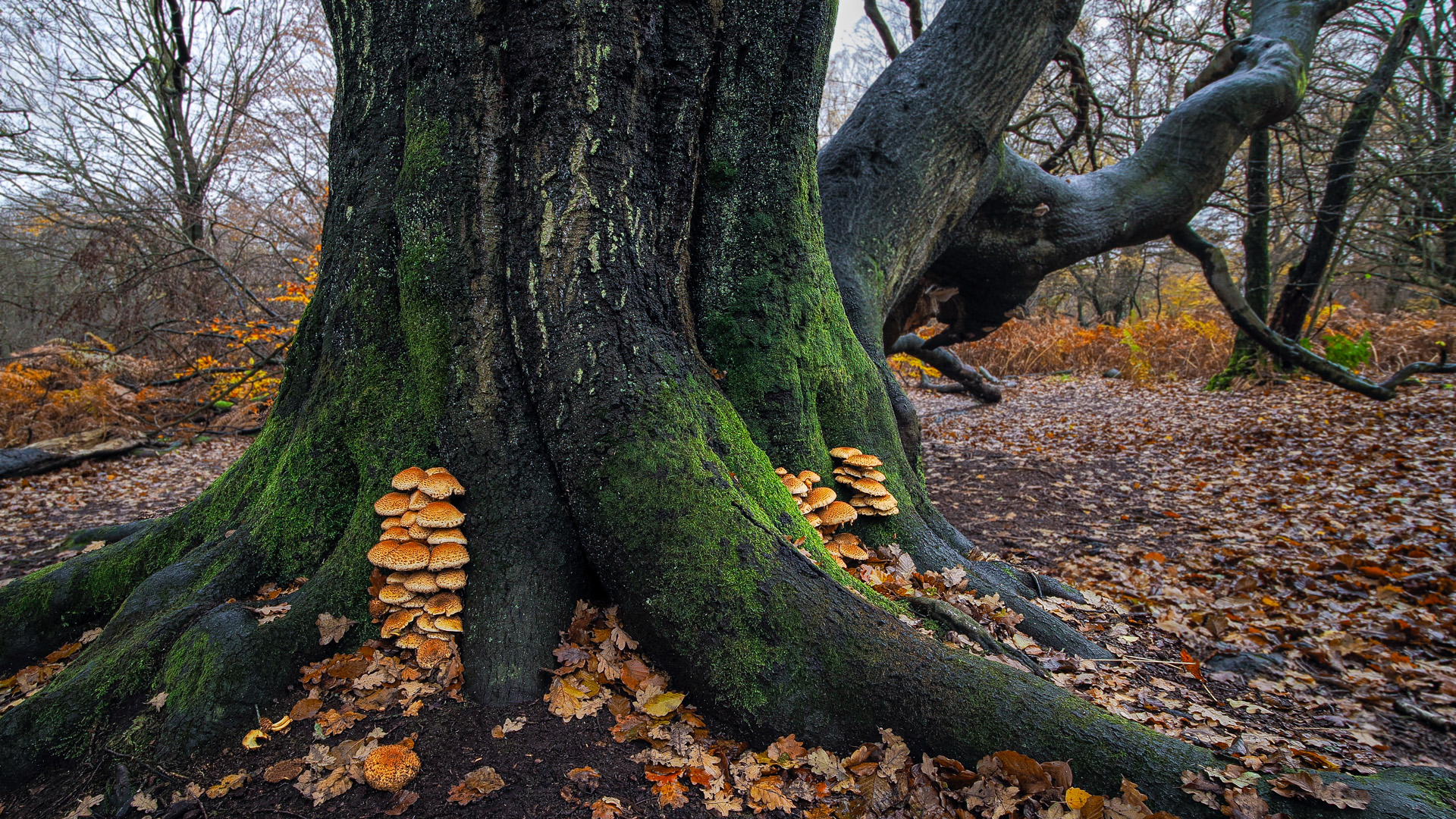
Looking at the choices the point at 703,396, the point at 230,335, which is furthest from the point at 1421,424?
the point at 230,335

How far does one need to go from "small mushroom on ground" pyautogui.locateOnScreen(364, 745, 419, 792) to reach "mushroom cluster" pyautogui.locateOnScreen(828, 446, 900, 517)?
204cm

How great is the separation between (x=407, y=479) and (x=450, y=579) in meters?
0.40

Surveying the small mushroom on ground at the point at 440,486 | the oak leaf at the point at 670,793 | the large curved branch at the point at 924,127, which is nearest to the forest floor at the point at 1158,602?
the oak leaf at the point at 670,793

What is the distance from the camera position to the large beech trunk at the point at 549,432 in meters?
1.92

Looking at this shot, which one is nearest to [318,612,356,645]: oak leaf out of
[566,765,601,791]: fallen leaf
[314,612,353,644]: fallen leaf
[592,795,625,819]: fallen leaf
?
[314,612,353,644]: fallen leaf

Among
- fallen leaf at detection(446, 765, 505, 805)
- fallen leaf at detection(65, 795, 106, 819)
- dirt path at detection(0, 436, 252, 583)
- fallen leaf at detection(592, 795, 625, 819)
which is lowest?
dirt path at detection(0, 436, 252, 583)

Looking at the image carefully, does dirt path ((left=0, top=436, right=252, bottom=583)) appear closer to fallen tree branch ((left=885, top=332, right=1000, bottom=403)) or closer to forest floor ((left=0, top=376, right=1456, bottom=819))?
forest floor ((left=0, top=376, right=1456, bottom=819))

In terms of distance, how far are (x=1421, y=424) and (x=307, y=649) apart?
10.4m

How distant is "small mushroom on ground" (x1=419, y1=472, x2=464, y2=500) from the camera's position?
7.16ft

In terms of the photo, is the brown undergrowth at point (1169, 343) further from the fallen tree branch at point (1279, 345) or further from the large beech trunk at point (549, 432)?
the large beech trunk at point (549, 432)

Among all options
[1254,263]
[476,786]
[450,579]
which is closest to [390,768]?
[476,786]

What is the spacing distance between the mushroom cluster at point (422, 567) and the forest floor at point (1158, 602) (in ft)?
0.66

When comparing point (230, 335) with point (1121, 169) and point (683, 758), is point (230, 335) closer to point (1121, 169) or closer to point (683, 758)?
point (683, 758)

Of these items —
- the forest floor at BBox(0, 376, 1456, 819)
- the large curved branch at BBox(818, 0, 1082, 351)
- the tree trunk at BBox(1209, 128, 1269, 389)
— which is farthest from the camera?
the tree trunk at BBox(1209, 128, 1269, 389)
